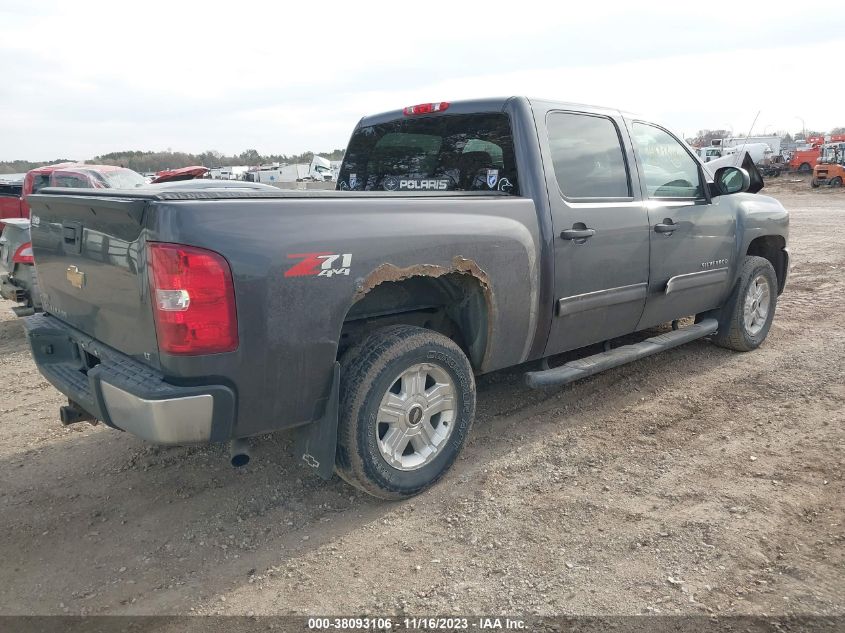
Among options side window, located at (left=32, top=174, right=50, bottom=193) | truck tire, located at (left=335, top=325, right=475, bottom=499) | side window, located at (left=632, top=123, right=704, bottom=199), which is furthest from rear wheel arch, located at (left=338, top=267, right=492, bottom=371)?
side window, located at (left=32, top=174, right=50, bottom=193)

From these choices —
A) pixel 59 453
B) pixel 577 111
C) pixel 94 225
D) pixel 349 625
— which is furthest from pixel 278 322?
pixel 577 111

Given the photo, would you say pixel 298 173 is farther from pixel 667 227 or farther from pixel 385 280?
pixel 385 280

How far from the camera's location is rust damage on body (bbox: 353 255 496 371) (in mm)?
2945

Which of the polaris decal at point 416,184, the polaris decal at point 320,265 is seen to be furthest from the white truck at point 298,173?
the polaris decal at point 320,265

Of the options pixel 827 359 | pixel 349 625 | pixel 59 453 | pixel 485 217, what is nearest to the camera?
pixel 349 625

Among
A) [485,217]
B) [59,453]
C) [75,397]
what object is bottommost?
[59,453]

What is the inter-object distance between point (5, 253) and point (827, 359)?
24.5 ft

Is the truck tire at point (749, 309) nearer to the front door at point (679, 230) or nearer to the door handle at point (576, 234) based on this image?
the front door at point (679, 230)

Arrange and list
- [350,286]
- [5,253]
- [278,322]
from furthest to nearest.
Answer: [5,253] → [350,286] → [278,322]

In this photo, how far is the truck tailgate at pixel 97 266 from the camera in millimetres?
2613

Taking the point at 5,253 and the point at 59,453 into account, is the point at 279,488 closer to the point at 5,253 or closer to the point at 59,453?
the point at 59,453

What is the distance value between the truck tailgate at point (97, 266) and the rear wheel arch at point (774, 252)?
5095mm

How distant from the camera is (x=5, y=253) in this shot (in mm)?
6422

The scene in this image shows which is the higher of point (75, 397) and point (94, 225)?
point (94, 225)
